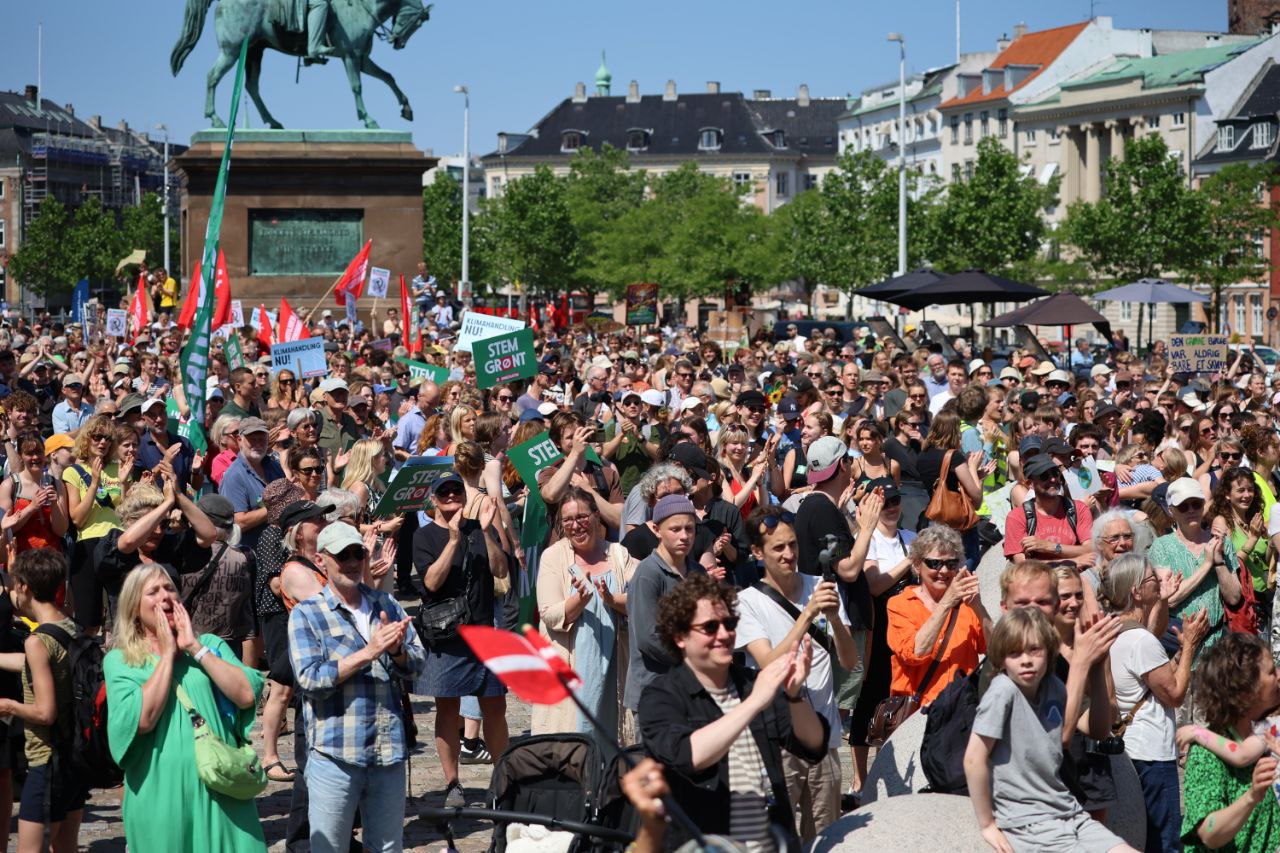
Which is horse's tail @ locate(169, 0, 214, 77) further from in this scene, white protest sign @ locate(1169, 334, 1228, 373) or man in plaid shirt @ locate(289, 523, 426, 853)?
man in plaid shirt @ locate(289, 523, 426, 853)

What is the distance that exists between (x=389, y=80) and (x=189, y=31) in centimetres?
350

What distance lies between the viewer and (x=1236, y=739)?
6707mm

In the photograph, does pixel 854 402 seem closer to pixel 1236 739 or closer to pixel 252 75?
pixel 1236 739

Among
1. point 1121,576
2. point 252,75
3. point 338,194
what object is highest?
point 252,75

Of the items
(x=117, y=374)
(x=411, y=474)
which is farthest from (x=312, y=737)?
(x=117, y=374)

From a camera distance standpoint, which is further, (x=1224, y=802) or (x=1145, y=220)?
(x=1145, y=220)

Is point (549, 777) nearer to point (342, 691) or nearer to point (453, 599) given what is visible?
point (342, 691)

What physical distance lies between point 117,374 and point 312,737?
12.0 metres

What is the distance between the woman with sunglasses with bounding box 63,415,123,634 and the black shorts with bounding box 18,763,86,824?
9.23 ft

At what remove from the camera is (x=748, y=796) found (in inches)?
225

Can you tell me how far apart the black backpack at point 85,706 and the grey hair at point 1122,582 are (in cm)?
406

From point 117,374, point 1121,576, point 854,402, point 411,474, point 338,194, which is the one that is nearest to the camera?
point 1121,576

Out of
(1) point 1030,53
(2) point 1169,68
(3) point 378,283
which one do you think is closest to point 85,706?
(3) point 378,283

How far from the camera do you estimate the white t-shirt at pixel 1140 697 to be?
767 centimetres
